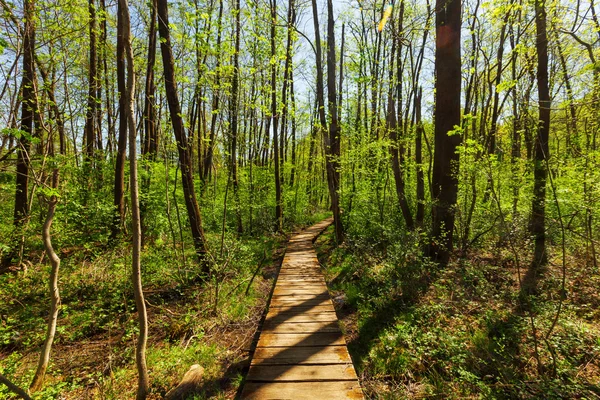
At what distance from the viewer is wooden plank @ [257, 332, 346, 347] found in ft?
12.0

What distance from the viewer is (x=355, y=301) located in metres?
5.40

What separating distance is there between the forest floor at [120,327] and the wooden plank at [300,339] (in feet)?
1.30

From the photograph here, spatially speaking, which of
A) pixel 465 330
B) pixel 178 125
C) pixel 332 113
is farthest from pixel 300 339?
pixel 332 113

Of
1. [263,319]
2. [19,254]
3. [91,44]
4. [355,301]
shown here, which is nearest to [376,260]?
[355,301]

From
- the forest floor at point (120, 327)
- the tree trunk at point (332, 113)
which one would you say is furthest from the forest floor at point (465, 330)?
the tree trunk at point (332, 113)

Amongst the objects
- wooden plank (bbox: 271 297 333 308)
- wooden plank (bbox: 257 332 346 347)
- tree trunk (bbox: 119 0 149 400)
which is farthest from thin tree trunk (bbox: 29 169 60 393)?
wooden plank (bbox: 271 297 333 308)

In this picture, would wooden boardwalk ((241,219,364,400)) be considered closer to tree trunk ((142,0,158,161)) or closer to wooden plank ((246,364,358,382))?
wooden plank ((246,364,358,382))

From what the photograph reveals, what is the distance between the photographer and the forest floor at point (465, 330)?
3.00 m

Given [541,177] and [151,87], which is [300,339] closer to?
[541,177]

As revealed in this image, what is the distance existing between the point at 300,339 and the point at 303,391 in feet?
3.26

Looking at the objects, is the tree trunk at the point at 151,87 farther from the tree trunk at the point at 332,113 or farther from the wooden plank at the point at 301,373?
the tree trunk at the point at 332,113

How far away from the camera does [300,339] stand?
3797mm

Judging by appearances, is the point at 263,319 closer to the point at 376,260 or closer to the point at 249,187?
the point at 376,260

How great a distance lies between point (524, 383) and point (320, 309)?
2841 mm
